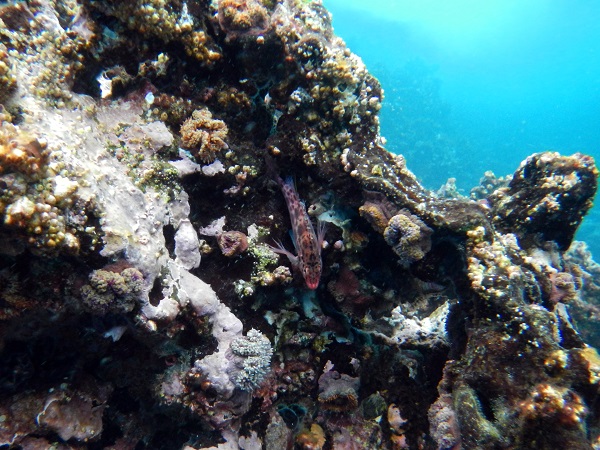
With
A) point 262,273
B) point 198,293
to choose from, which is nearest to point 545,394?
point 262,273

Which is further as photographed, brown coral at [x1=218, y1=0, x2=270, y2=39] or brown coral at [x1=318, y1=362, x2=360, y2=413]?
brown coral at [x1=318, y1=362, x2=360, y2=413]

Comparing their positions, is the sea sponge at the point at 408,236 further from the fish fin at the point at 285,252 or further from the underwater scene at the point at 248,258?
the fish fin at the point at 285,252

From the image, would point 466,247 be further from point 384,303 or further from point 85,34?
point 85,34

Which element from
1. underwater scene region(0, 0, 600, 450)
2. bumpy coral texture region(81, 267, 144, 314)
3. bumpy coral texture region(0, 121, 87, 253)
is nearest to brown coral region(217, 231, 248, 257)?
underwater scene region(0, 0, 600, 450)

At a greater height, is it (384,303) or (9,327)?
(384,303)

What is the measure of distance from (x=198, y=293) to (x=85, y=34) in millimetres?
3275

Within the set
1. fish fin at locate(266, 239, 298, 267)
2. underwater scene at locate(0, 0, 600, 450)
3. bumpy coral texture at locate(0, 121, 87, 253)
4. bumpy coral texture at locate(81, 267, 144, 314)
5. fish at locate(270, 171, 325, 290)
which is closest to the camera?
bumpy coral texture at locate(0, 121, 87, 253)

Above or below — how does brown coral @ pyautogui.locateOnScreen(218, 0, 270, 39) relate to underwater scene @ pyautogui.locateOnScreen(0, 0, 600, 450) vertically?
above

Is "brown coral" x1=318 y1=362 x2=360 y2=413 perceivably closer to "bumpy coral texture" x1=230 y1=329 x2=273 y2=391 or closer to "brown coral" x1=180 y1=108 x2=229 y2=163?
"bumpy coral texture" x1=230 y1=329 x2=273 y2=391

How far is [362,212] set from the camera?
4.27 metres

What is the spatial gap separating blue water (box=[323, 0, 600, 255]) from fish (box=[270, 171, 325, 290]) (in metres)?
34.8

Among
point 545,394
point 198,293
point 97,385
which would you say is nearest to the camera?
point 545,394

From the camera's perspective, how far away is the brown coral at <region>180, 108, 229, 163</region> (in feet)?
12.9

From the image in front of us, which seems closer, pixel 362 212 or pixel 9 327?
pixel 9 327
